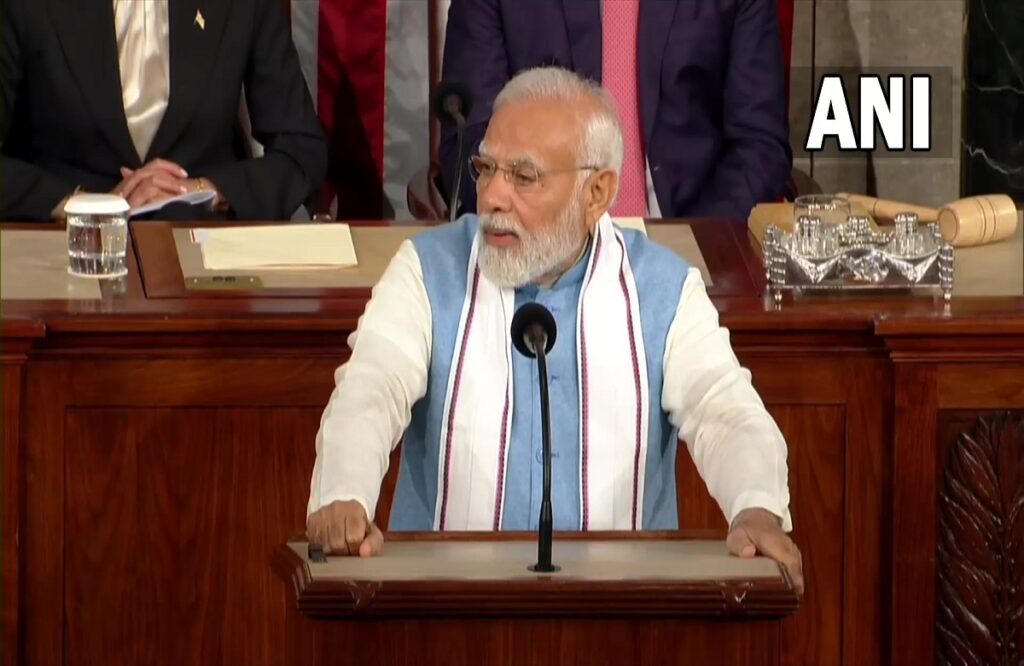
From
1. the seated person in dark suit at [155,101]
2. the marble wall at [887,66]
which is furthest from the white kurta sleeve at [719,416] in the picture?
the marble wall at [887,66]

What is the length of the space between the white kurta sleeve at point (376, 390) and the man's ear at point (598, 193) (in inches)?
10.0

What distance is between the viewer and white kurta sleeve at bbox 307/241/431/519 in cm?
271

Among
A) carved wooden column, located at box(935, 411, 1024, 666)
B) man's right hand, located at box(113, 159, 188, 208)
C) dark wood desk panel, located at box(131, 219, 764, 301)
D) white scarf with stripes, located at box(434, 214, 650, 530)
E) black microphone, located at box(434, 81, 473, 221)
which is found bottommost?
carved wooden column, located at box(935, 411, 1024, 666)

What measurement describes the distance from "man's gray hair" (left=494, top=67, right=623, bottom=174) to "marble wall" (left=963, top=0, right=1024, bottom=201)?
256 cm

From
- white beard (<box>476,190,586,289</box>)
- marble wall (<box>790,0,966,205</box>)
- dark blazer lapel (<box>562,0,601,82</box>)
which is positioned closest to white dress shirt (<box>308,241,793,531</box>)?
white beard (<box>476,190,586,289</box>)

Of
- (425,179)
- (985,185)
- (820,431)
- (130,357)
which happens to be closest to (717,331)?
(820,431)

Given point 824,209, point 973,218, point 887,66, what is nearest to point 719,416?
point 824,209

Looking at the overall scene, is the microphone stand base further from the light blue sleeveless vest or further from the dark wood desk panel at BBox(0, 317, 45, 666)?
the dark wood desk panel at BBox(0, 317, 45, 666)

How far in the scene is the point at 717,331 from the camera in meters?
3.09

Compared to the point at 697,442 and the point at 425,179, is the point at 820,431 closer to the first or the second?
the point at 697,442

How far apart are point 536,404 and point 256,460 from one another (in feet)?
2.03

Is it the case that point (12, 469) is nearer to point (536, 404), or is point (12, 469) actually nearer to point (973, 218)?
point (536, 404)

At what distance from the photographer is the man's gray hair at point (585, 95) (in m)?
3.02

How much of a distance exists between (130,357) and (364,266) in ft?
1.72
